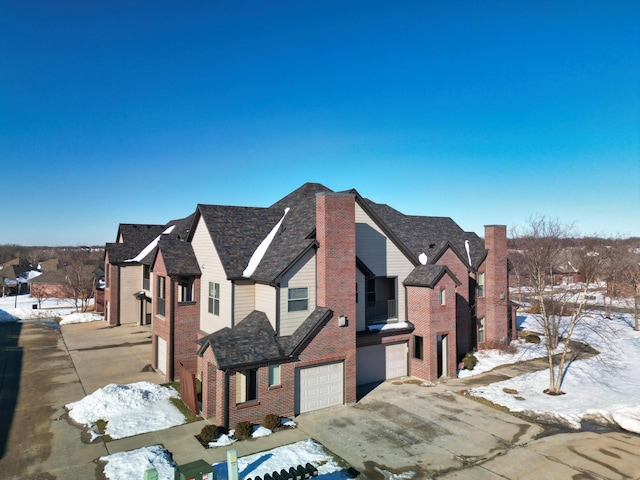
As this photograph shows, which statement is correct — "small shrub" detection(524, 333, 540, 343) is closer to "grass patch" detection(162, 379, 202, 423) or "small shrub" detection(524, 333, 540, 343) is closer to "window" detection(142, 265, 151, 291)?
"grass patch" detection(162, 379, 202, 423)

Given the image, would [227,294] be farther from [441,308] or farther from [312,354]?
[441,308]

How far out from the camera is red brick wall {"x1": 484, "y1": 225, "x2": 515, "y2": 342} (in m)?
26.9

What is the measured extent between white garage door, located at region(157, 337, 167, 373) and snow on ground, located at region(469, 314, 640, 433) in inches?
624

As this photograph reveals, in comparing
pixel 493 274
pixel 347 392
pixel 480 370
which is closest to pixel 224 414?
pixel 347 392

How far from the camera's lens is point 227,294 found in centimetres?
1869

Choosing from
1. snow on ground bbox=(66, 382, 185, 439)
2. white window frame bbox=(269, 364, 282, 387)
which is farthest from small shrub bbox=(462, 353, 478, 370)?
snow on ground bbox=(66, 382, 185, 439)

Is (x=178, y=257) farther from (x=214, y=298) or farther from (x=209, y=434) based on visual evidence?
(x=209, y=434)

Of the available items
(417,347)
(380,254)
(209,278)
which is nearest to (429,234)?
(380,254)

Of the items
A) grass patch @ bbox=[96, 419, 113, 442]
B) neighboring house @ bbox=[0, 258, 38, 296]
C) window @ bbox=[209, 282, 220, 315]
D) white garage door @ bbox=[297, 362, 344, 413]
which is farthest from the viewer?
neighboring house @ bbox=[0, 258, 38, 296]

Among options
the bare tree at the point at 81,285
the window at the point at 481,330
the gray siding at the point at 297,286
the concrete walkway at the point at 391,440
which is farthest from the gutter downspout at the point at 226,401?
the bare tree at the point at 81,285

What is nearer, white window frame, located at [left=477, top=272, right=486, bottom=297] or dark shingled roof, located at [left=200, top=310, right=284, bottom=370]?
dark shingled roof, located at [left=200, top=310, right=284, bottom=370]

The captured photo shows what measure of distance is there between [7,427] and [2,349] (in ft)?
55.5

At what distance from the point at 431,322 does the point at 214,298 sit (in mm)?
11095

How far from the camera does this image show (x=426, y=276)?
20953 mm
